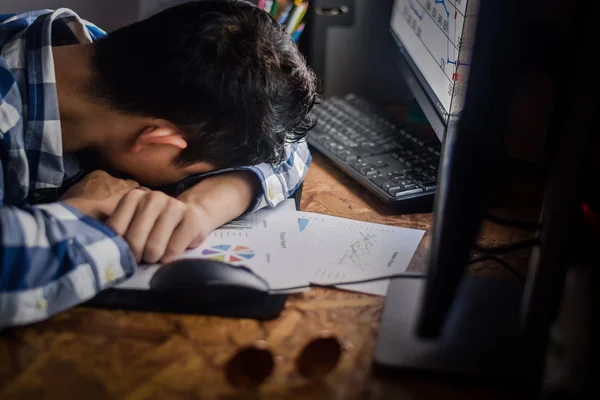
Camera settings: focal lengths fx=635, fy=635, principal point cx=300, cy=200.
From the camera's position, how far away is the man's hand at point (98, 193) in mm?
655

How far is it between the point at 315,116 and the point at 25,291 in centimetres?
66

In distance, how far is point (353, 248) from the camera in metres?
0.71

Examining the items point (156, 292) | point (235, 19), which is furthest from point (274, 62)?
point (156, 292)

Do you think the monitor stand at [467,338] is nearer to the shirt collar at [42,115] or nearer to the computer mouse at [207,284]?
the computer mouse at [207,284]

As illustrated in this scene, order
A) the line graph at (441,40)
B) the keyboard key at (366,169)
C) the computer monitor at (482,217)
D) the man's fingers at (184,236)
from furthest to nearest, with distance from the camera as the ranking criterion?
the keyboard key at (366,169) < the line graph at (441,40) < the man's fingers at (184,236) < the computer monitor at (482,217)

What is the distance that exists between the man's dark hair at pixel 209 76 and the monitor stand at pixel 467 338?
273mm

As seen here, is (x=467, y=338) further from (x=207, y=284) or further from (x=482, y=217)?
(x=207, y=284)

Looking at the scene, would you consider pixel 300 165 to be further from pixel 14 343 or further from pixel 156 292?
pixel 14 343

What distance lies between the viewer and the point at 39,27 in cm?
75

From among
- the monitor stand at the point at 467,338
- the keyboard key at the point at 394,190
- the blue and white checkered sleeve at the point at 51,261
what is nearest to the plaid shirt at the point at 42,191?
the blue and white checkered sleeve at the point at 51,261

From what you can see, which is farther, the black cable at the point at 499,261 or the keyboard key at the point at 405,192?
the keyboard key at the point at 405,192

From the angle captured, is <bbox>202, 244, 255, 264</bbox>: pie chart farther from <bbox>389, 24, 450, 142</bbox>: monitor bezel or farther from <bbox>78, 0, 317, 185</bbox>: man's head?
<bbox>389, 24, 450, 142</bbox>: monitor bezel

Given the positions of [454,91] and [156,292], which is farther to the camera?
[454,91]

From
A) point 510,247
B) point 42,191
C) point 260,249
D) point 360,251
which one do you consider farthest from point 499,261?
point 42,191
